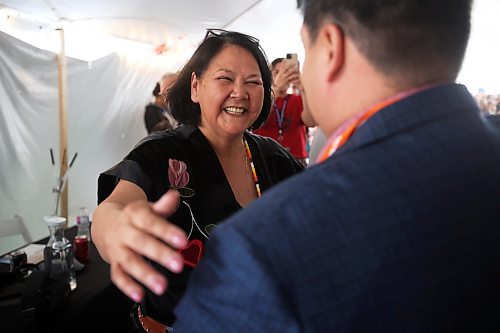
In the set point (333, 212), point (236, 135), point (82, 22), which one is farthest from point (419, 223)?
point (82, 22)

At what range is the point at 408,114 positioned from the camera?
432 mm

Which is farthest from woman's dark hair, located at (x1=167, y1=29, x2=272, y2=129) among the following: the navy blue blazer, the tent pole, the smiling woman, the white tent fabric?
Answer: the tent pole

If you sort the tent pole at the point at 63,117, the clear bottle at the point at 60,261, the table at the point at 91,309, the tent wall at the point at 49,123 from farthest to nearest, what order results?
1. the tent pole at the point at 63,117
2. the tent wall at the point at 49,123
3. the clear bottle at the point at 60,261
4. the table at the point at 91,309

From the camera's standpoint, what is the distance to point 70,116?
3646mm

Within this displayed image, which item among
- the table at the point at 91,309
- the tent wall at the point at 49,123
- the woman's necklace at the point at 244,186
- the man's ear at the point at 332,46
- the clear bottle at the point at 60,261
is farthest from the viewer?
the tent wall at the point at 49,123

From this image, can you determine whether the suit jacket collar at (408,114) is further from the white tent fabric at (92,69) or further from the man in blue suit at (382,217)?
the white tent fabric at (92,69)

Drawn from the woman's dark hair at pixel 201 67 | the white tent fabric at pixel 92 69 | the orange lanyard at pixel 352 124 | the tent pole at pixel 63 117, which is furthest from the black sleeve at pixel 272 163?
the tent pole at pixel 63 117

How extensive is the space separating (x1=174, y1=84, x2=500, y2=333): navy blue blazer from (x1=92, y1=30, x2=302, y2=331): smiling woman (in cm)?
38

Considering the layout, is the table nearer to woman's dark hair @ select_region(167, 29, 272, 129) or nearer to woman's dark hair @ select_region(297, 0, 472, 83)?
woman's dark hair @ select_region(167, 29, 272, 129)

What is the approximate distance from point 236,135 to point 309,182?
0.78 meters

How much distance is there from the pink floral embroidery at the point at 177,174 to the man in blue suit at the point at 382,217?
58cm

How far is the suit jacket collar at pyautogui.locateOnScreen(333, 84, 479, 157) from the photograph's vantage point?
43 cm

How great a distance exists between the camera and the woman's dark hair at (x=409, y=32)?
1.45 feet

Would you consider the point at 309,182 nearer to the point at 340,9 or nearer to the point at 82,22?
the point at 340,9
